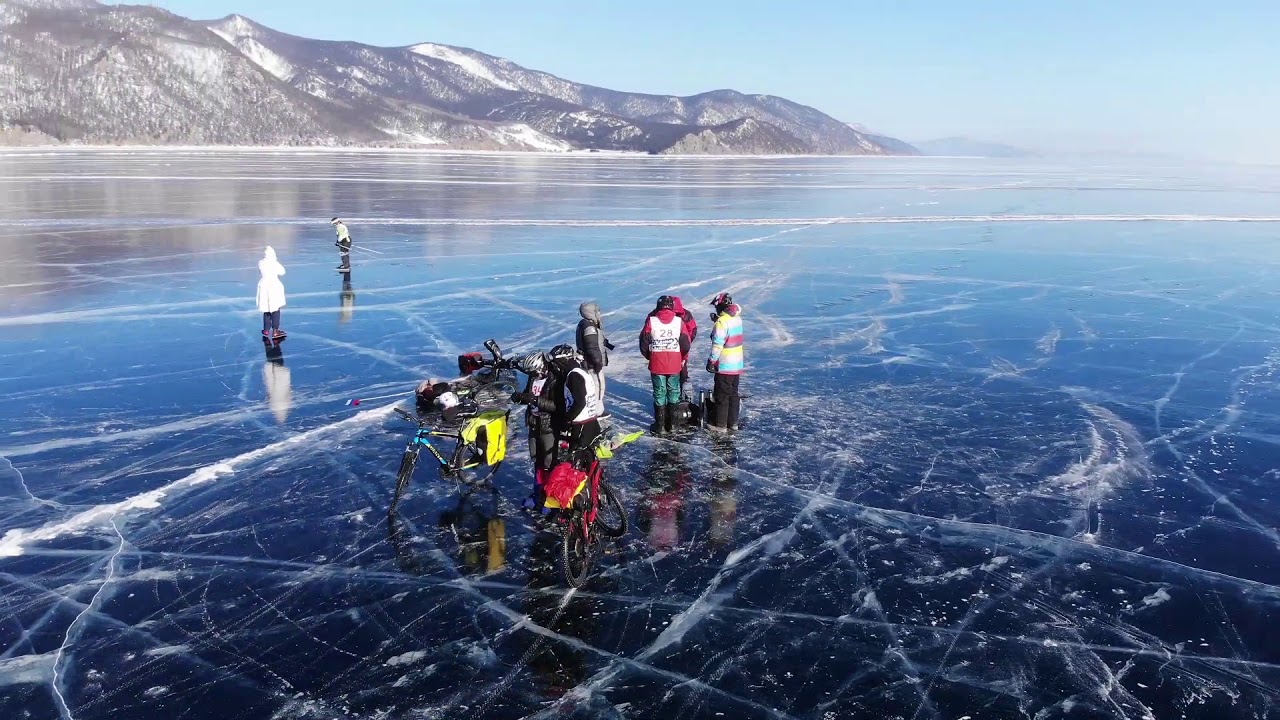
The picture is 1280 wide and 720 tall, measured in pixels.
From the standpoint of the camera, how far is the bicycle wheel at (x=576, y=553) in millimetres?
7027

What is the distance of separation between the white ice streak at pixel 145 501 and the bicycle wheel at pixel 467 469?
2313mm

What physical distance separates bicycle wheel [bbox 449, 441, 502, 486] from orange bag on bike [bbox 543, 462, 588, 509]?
5.70 feet

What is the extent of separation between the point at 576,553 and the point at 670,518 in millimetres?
1499

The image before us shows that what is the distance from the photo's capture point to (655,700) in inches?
225

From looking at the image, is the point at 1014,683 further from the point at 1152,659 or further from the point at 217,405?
the point at 217,405

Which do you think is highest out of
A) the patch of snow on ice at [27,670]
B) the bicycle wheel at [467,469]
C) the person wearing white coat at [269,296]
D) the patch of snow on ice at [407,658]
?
the person wearing white coat at [269,296]

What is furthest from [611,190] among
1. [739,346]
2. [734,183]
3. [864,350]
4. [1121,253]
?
[739,346]

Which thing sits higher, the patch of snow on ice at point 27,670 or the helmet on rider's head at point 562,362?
the helmet on rider's head at point 562,362

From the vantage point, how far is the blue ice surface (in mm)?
5957

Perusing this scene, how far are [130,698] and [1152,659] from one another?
22.9 feet

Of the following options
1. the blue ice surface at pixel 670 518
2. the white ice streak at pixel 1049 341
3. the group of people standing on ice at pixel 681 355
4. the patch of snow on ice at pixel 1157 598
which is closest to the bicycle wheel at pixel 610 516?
the blue ice surface at pixel 670 518

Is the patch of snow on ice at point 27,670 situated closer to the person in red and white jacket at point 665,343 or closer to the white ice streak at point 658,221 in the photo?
the person in red and white jacket at point 665,343

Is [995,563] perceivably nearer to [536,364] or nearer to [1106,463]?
[1106,463]

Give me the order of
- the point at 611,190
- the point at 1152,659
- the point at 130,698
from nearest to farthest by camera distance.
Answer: the point at 130,698 < the point at 1152,659 < the point at 611,190
